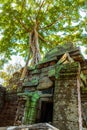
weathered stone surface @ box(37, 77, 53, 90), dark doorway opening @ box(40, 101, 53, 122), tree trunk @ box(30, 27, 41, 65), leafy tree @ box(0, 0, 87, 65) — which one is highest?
leafy tree @ box(0, 0, 87, 65)

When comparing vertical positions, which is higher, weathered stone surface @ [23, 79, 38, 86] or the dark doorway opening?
weathered stone surface @ [23, 79, 38, 86]

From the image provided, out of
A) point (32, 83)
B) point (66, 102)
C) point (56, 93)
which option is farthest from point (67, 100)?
point (32, 83)

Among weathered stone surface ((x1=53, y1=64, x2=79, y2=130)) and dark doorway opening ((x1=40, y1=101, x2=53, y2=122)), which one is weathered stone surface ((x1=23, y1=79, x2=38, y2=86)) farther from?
weathered stone surface ((x1=53, y1=64, x2=79, y2=130))

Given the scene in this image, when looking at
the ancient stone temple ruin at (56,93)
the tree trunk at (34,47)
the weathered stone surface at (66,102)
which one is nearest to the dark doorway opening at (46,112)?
the ancient stone temple ruin at (56,93)

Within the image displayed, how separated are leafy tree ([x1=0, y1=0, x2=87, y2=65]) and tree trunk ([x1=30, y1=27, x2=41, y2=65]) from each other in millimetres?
97

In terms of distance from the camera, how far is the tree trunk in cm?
1034

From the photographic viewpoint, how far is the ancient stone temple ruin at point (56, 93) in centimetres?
316

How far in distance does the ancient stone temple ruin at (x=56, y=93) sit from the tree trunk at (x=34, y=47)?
5.52m

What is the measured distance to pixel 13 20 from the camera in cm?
1355

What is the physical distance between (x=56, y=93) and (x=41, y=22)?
11.1 m

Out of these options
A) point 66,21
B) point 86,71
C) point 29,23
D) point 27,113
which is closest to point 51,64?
point 86,71

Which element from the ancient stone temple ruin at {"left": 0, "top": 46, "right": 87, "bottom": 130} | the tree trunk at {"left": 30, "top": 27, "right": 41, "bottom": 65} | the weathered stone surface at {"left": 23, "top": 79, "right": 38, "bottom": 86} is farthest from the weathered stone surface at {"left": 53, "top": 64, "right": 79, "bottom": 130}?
the tree trunk at {"left": 30, "top": 27, "right": 41, "bottom": 65}

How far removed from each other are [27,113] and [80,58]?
186cm

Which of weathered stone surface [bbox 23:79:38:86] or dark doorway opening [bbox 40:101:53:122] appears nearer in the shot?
dark doorway opening [bbox 40:101:53:122]
